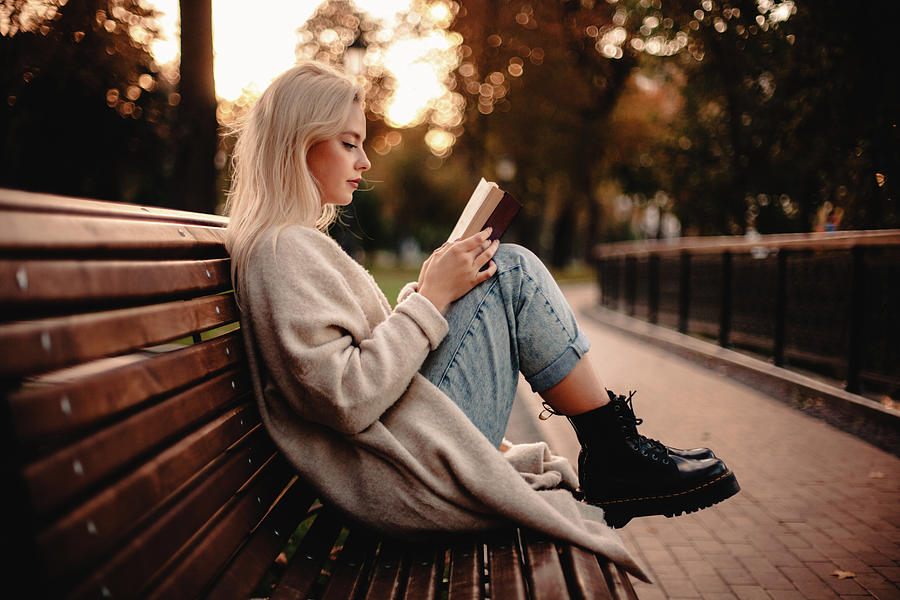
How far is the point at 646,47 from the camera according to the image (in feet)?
38.6

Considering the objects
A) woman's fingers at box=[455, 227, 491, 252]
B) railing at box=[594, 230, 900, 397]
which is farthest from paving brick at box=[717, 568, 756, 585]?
railing at box=[594, 230, 900, 397]

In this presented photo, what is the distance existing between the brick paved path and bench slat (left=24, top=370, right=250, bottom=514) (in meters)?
1.88

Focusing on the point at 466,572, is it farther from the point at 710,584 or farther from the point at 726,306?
the point at 726,306

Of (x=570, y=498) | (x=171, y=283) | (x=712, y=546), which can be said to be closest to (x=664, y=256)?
(x=712, y=546)

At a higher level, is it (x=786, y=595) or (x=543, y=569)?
(x=543, y=569)

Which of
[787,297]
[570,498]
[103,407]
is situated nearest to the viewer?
[103,407]

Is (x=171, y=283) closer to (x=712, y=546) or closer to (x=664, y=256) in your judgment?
(x=712, y=546)

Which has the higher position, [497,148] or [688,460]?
[497,148]

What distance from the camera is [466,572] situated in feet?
6.19

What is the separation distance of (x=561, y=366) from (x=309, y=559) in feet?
3.01

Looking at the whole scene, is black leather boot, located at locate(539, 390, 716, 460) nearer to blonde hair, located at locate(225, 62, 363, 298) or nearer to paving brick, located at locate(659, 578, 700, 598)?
paving brick, located at locate(659, 578, 700, 598)

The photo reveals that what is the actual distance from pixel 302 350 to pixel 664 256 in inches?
425

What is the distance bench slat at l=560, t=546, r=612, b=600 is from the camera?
1.71 m

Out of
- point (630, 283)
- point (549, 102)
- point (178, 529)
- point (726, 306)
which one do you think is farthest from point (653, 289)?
point (549, 102)
